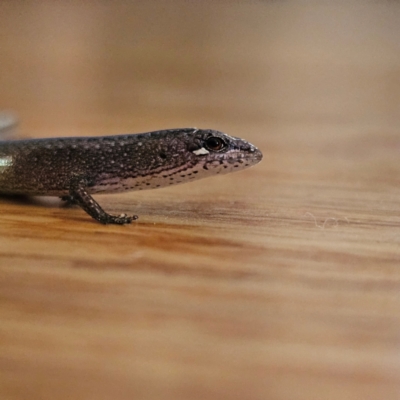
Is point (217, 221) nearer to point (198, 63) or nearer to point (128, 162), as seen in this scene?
point (128, 162)

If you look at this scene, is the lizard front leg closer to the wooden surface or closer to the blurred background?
the wooden surface

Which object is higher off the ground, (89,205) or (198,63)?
(198,63)

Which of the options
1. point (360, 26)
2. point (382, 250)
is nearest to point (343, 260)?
point (382, 250)

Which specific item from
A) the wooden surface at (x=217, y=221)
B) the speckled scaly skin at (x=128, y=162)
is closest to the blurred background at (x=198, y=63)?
the wooden surface at (x=217, y=221)

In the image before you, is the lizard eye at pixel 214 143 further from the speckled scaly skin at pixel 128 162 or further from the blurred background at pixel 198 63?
the blurred background at pixel 198 63

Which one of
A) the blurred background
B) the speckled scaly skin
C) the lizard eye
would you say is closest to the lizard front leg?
the speckled scaly skin

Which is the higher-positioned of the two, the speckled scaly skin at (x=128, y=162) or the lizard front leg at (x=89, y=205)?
the speckled scaly skin at (x=128, y=162)

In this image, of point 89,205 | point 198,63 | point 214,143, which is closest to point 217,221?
point 214,143
